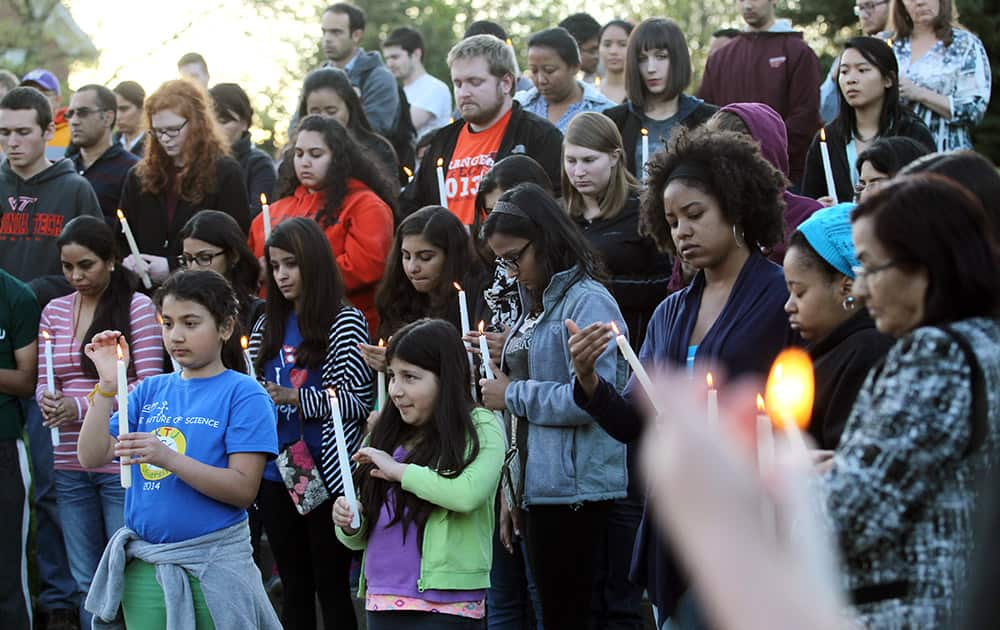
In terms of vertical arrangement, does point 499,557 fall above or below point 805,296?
below

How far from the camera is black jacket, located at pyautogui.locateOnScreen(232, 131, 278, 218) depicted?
8.60 m

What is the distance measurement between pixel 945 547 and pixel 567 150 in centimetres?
434

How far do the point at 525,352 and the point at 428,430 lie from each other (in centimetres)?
58

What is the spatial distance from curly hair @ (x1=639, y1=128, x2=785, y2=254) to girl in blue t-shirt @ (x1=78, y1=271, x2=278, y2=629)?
1.88m

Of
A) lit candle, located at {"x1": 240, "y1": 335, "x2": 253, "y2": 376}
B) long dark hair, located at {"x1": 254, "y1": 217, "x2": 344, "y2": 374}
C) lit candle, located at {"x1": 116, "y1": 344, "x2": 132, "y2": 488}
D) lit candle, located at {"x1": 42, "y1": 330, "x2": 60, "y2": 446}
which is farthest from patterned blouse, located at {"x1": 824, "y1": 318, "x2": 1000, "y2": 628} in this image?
lit candle, located at {"x1": 42, "y1": 330, "x2": 60, "y2": 446}

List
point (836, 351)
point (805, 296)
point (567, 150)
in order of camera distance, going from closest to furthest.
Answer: point (836, 351)
point (805, 296)
point (567, 150)

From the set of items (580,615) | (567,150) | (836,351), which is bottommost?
(580,615)

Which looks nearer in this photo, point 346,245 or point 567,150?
point 567,150

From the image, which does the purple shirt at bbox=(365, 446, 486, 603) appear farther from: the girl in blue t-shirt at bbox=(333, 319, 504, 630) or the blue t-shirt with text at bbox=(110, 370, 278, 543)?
the blue t-shirt with text at bbox=(110, 370, 278, 543)

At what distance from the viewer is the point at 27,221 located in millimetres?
7676

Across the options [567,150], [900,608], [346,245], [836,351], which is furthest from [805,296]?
[346,245]

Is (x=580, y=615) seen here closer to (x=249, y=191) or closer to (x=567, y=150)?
(x=567, y=150)

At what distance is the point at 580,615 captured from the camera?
5051 mm

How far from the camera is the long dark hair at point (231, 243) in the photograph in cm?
680
